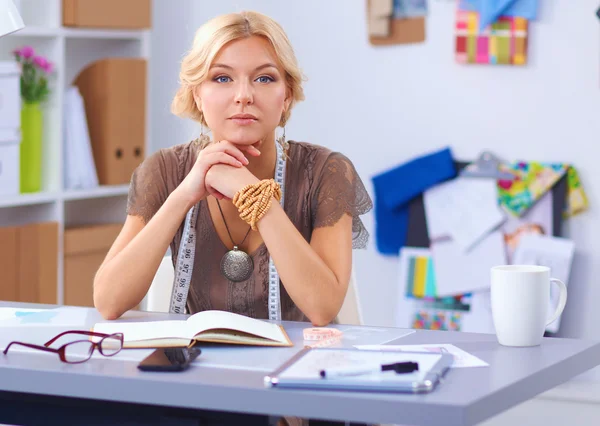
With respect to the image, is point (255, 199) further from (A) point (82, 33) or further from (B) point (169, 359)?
(A) point (82, 33)

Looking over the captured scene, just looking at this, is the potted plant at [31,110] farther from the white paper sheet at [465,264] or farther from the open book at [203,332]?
the open book at [203,332]

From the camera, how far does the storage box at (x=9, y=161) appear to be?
3.09 m

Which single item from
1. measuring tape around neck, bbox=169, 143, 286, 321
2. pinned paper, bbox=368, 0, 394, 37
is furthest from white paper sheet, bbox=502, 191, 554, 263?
measuring tape around neck, bbox=169, 143, 286, 321

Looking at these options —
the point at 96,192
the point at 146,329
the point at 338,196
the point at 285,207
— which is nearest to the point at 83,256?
the point at 96,192

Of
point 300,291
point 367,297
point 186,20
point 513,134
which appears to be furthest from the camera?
point 186,20

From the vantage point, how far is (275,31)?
6.59 ft

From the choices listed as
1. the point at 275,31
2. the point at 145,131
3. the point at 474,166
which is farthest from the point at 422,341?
the point at 145,131

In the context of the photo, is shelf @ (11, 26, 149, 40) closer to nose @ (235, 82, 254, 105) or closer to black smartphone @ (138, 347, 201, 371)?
nose @ (235, 82, 254, 105)

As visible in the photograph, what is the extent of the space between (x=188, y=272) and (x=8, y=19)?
596 millimetres

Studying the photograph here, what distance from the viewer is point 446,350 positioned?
1.50m

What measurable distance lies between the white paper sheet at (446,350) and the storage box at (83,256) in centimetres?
203

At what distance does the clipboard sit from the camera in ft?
4.09

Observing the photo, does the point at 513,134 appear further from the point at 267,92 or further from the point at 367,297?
the point at 267,92

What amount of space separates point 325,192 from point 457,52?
4.39ft
